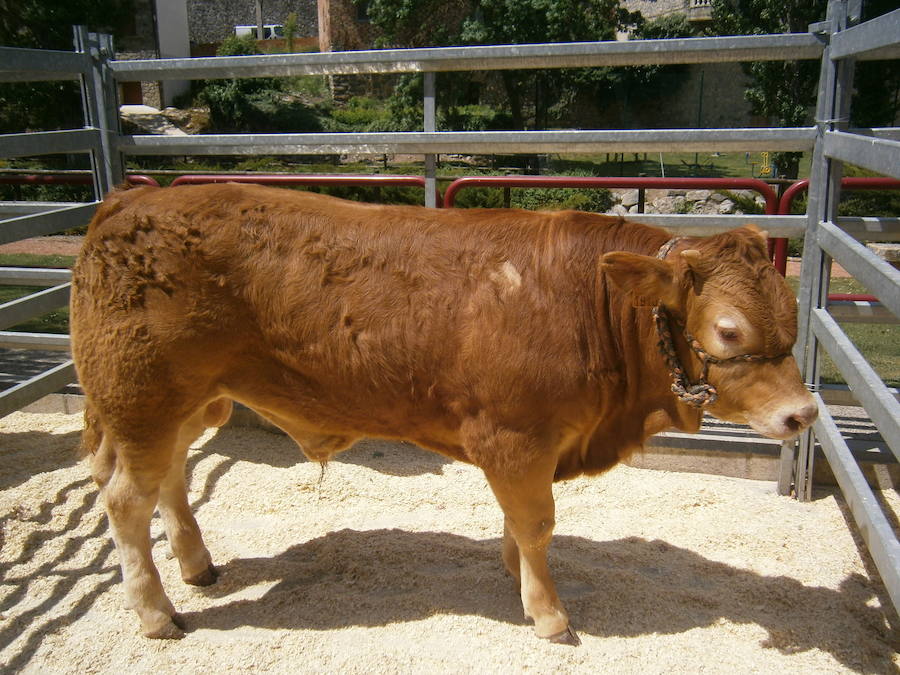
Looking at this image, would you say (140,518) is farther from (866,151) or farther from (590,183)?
(590,183)

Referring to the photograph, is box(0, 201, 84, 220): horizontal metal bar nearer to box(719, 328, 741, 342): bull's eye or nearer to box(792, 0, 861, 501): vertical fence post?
box(719, 328, 741, 342): bull's eye

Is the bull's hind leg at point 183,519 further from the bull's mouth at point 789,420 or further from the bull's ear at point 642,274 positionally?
the bull's mouth at point 789,420

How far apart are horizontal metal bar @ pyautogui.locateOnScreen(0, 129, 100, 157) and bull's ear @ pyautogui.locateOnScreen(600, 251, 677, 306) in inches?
124

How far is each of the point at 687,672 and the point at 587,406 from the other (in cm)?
109

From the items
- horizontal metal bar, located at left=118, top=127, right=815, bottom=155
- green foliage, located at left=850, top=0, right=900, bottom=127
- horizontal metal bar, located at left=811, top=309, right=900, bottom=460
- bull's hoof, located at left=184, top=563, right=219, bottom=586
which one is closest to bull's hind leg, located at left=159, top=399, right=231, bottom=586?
bull's hoof, located at left=184, top=563, right=219, bottom=586

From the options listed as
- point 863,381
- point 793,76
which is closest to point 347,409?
point 863,381

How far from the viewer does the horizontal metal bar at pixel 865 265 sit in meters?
2.55

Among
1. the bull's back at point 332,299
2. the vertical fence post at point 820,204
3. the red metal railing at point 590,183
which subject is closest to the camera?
the bull's back at point 332,299

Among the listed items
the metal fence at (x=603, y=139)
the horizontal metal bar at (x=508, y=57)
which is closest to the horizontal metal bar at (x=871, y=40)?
the metal fence at (x=603, y=139)

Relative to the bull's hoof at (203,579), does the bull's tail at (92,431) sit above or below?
above

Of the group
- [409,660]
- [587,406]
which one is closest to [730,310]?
[587,406]

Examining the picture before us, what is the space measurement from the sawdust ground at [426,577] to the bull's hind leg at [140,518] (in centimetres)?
12

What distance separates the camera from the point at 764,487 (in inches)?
175

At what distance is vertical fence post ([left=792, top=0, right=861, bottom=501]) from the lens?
3.83m
